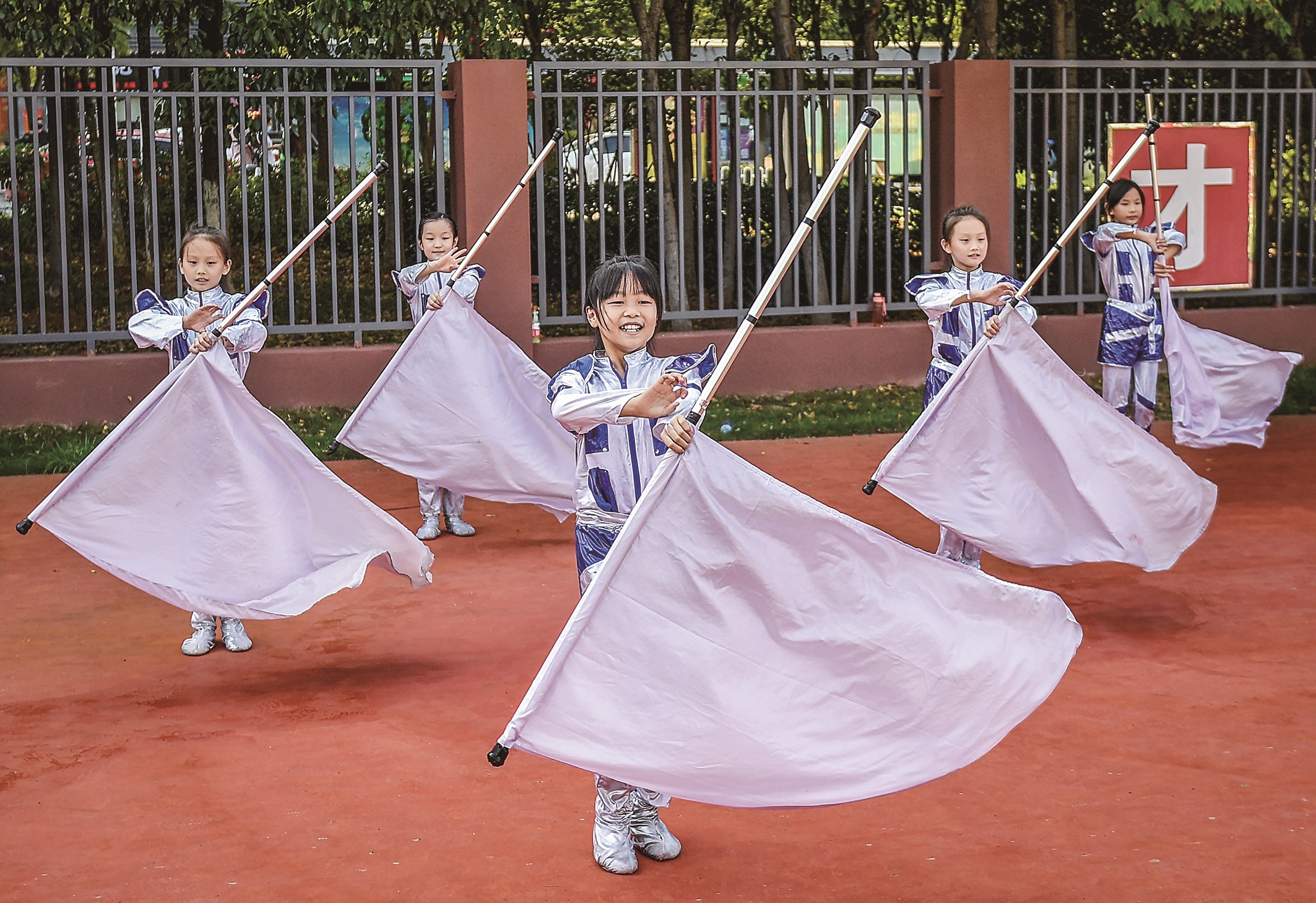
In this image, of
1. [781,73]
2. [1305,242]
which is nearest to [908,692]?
[781,73]

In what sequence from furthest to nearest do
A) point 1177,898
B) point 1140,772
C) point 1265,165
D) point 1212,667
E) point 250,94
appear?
point 1265,165 → point 250,94 → point 1212,667 → point 1140,772 → point 1177,898

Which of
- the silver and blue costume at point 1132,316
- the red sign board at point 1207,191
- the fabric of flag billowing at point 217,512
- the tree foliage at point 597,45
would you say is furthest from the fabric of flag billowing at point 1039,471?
the tree foliage at point 597,45

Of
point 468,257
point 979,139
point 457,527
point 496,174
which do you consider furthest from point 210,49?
point 457,527

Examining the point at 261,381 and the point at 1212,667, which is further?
the point at 261,381

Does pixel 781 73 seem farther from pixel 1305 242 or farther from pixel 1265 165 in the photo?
pixel 1305 242

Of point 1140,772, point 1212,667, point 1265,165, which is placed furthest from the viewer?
point 1265,165

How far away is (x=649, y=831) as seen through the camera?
3818mm

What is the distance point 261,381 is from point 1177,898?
27.8 ft

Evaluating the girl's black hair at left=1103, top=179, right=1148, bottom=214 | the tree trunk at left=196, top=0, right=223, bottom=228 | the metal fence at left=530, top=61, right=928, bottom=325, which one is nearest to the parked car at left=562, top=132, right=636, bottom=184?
the metal fence at left=530, top=61, right=928, bottom=325

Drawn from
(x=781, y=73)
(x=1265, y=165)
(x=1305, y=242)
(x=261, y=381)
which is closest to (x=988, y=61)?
(x=781, y=73)

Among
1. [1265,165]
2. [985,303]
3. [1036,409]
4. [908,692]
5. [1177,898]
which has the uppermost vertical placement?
[1265,165]

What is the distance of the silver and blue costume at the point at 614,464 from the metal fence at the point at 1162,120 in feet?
28.3

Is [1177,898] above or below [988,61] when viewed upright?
below

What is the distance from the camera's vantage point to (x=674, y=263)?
41.7 feet
